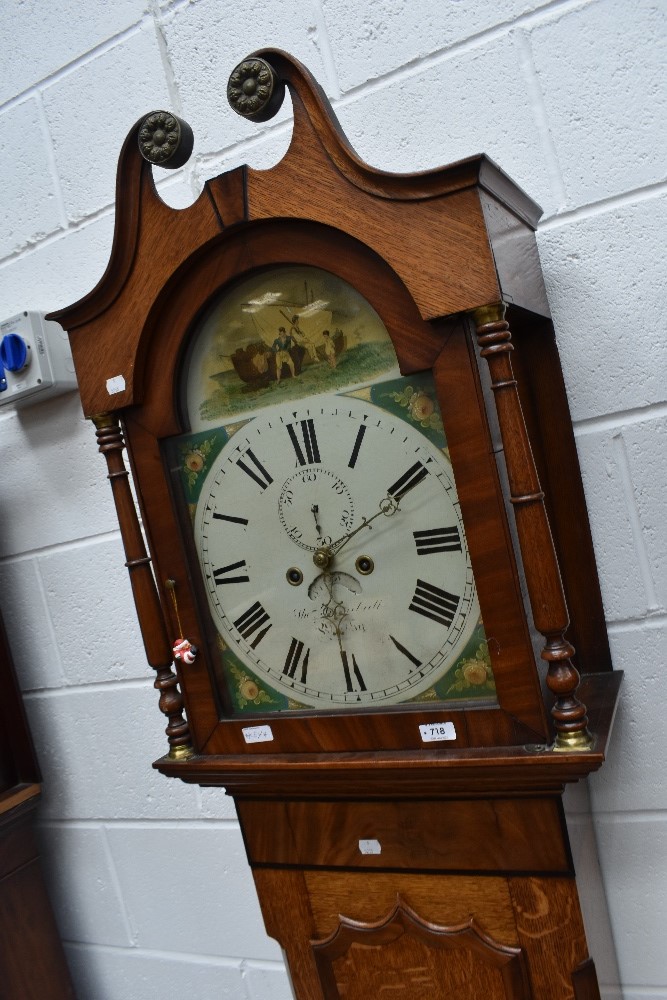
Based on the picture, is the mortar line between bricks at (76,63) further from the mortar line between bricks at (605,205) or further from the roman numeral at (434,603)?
the roman numeral at (434,603)

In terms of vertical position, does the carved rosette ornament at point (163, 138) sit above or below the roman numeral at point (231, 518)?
above

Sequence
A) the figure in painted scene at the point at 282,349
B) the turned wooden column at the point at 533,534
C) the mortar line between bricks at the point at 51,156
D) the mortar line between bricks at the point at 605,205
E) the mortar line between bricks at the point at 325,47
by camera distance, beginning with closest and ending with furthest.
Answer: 1. the turned wooden column at the point at 533,534
2. the figure in painted scene at the point at 282,349
3. the mortar line between bricks at the point at 605,205
4. the mortar line between bricks at the point at 325,47
5. the mortar line between bricks at the point at 51,156

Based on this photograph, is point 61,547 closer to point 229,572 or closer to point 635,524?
point 229,572

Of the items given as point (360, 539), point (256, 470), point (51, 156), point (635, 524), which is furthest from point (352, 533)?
point (51, 156)

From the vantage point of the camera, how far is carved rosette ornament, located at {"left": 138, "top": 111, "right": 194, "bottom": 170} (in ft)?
2.83

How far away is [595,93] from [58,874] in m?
1.47

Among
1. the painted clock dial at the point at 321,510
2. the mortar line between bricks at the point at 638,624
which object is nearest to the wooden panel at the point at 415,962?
the painted clock dial at the point at 321,510

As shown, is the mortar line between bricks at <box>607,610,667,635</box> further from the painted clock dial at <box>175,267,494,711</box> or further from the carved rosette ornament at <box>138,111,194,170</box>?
the carved rosette ornament at <box>138,111,194,170</box>

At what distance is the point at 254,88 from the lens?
805 mm

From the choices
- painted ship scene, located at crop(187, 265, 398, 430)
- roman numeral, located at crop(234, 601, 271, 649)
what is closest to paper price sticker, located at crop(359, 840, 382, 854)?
roman numeral, located at crop(234, 601, 271, 649)

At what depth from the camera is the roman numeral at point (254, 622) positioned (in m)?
0.91

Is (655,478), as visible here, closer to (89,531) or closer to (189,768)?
(189,768)

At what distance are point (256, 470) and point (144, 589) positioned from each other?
0.62ft

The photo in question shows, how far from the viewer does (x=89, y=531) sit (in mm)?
1402
